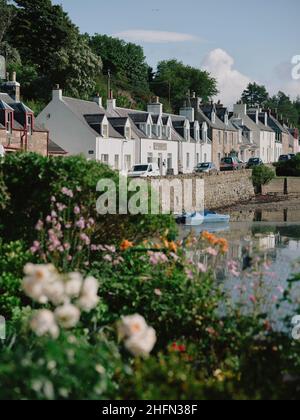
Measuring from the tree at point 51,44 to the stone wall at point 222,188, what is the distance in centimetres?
1863

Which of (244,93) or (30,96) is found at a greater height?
(244,93)

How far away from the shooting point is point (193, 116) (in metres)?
74.7

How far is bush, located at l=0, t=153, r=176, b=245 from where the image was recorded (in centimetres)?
1120

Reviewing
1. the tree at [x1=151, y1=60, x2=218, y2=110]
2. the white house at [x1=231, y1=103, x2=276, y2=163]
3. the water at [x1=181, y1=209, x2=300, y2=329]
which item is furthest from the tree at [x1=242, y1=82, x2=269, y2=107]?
the water at [x1=181, y1=209, x2=300, y2=329]

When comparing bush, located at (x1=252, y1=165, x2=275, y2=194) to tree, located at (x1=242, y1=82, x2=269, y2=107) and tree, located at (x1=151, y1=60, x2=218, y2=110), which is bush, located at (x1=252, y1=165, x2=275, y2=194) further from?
tree, located at (x1=242, y1=82, x2=269, y2=107)

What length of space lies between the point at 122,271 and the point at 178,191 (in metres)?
35.5

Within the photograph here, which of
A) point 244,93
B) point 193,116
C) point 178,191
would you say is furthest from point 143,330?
point 244,93

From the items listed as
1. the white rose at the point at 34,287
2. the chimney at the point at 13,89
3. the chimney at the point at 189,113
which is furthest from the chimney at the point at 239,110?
the white rose at the point at 34,287

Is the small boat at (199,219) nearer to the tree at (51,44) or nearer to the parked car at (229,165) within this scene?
the parked car at (229,165)

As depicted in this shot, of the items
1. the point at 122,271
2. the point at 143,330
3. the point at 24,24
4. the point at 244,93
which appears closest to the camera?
the point at 143,330

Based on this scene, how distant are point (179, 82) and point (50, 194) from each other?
99187 millimetres

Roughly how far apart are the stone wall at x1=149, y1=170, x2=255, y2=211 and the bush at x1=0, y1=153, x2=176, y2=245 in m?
33.2
